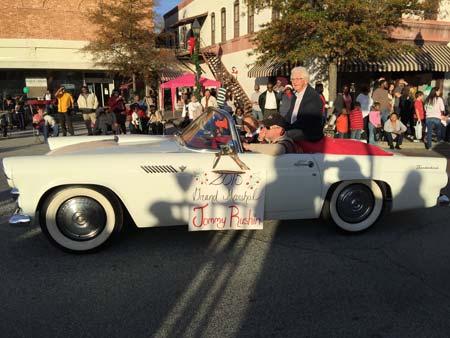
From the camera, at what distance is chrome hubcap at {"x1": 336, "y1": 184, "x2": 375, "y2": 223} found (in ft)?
13.5

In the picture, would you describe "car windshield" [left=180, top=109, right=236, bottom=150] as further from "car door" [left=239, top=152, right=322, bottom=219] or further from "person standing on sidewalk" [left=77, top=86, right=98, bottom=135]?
"person standing on sidewalk" [left=77, top=86, right=98, bottom=135]

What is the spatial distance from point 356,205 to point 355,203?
0.03m

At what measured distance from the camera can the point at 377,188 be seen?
4152 mm

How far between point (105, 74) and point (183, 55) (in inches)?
244

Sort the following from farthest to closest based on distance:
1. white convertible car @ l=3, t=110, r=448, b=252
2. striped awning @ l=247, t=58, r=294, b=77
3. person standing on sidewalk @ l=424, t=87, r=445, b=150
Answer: striped awning @ l=247, t=58, r=294, b=77, person standing on sidewalk @ l=424, t=87, r=445, b=150, white convertible car @ l=3, t=110, r=448, b=252

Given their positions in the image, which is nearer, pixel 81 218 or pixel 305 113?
pixel 81 218

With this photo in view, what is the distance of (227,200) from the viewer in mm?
3701

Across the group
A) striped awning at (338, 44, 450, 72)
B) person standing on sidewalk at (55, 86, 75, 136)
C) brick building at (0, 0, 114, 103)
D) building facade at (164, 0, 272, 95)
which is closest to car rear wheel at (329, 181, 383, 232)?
person standing on sidewalk at (55, 86, 75, 136)

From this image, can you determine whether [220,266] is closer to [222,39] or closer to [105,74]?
[222,39]

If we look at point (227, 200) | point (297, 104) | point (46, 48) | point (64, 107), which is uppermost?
point (46, 48)

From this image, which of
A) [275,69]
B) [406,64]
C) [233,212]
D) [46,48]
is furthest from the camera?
[46,48]

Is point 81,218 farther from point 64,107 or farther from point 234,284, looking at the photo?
point 64,107

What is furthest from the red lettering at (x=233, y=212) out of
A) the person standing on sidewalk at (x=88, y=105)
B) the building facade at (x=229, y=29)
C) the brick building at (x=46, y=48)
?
the brick building at (x=46, y=48)

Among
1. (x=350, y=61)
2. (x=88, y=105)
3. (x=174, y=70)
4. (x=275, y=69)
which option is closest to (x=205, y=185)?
(x=88, y=105)
